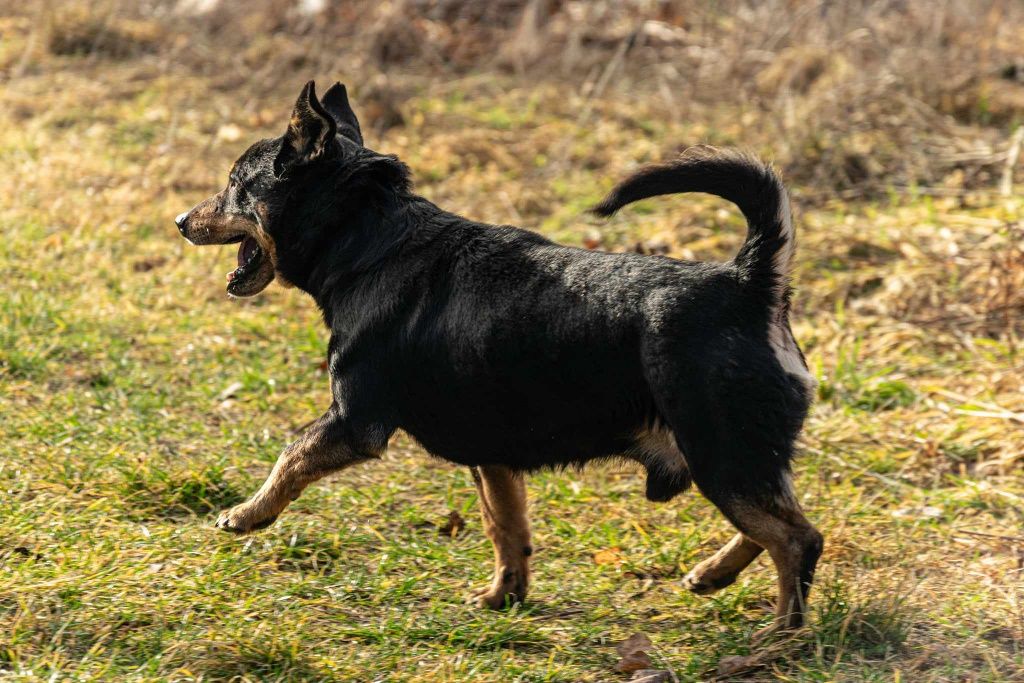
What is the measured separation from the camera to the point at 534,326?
3943 millimetres

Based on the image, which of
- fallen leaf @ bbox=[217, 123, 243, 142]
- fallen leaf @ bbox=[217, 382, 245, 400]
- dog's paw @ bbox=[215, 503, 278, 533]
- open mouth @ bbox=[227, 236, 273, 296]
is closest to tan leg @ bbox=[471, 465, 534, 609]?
dog's paw @ bbox=[215, 503, 278, 533]

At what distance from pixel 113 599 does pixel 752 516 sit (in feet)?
6.91

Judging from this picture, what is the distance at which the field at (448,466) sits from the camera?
394cm

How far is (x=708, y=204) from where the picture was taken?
27.3ft

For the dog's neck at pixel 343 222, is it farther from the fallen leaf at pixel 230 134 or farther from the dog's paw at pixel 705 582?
the fallen leaf at pixel 230 134

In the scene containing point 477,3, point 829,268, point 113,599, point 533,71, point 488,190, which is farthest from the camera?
point 477,3

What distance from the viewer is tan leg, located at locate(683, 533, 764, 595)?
4.22 metres

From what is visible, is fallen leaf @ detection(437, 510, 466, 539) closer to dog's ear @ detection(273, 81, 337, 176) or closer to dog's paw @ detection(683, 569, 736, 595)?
dog's paw @ detection(683, 569, 736, 595)

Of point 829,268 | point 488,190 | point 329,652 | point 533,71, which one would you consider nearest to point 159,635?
point 329,652

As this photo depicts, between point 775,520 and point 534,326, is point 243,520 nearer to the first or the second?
point 534,326

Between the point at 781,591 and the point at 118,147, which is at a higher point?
the point at 781,591

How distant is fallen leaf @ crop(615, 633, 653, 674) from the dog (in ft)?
1.19

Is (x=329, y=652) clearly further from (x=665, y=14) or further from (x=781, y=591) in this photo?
(x=665, y=14)

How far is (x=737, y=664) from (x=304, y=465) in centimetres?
160
